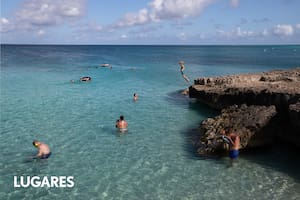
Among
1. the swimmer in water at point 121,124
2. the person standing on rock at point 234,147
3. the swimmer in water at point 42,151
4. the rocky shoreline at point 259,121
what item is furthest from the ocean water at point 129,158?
the rocky shoreline at point 259,121

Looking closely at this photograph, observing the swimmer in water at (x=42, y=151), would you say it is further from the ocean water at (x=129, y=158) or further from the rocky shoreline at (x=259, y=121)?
the rocky shoreline at (x=259, y=121)

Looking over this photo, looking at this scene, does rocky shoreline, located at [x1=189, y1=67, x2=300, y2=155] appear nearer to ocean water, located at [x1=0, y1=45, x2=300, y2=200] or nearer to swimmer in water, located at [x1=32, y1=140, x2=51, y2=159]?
ocean water, located at [x1=0, y1=45, x2=300, y2=200]

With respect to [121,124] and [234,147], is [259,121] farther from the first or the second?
[121,124]

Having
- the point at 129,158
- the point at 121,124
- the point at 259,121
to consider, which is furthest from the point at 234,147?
the point at 121,124

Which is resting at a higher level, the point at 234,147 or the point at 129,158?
the point at 234,147

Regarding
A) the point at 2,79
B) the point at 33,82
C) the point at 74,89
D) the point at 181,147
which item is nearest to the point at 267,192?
the point at 181,147

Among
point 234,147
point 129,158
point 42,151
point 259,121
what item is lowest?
point 129,158

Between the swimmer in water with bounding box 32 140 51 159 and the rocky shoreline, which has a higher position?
the rocky shoreline

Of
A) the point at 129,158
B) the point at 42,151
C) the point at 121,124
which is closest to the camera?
the point at 42,151

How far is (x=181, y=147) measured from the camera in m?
18.6

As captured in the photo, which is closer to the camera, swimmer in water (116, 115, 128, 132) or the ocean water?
the ocean water

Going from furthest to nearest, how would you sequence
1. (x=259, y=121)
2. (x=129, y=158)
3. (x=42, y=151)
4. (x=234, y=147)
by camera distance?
(x=259, y=121) → (x=129, y=158) → (x=234, y=147) → (x=42, y=151)

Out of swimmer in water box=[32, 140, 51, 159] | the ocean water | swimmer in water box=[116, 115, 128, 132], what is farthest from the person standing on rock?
swimmer in water box=[32, 140, 51, 159]

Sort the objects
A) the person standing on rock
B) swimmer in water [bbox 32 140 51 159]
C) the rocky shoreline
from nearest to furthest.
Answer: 1. swimmer in water [bbox 32 140 51 159]
2. the person standing on rock
3. the rocky shoreline
